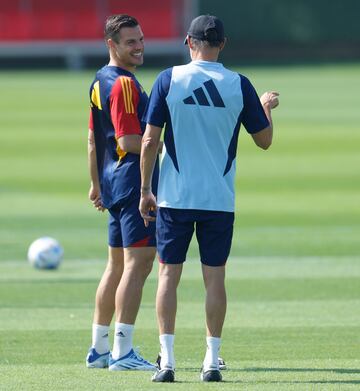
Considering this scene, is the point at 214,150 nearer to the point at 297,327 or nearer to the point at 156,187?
the point at 156,187

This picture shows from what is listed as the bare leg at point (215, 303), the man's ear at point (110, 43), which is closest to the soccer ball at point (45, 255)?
the man's ear at point (110, 43)

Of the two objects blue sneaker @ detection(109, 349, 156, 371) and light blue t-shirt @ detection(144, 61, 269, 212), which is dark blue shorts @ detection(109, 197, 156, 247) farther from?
blue sneaker @ detection(109, 349, 156, 371)

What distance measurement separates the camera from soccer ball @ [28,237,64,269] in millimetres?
13047

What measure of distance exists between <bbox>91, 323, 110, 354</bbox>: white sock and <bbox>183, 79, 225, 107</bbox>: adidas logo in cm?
174

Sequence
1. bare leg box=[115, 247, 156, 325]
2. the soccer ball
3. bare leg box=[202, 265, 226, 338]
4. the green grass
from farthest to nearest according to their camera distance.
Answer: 1. the soccer ball
2. bare leg box=[115, 247, 156, 325]
3. the green grass
4. bare leg box=[202, 265, 226, 338]

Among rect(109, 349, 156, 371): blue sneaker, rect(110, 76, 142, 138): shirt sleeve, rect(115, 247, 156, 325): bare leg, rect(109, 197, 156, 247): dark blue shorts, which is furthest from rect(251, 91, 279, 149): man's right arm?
rect(109, 349, 156, 371): blue sneaker

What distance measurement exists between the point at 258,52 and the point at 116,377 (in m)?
47.9

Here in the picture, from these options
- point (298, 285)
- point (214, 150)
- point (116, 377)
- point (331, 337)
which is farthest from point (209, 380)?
point (298, 285)

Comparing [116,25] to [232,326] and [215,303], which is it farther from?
[232,326]

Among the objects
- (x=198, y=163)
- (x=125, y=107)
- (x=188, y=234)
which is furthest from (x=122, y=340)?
(x=125, y=107)

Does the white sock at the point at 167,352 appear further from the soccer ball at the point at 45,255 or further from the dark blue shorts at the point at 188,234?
the soccer ball at the point at 45,255

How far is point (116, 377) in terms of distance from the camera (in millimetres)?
8117

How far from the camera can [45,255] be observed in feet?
42.9

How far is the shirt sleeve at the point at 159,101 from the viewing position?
7.79 m
